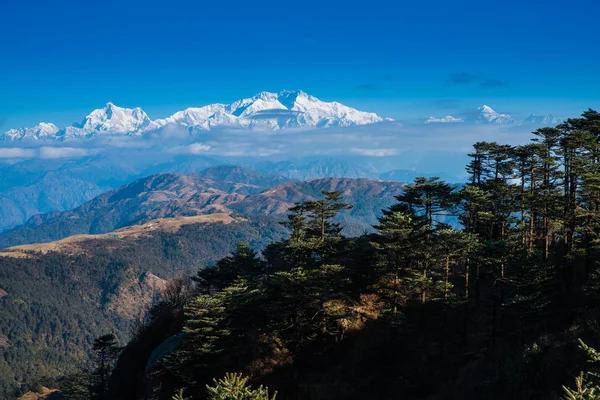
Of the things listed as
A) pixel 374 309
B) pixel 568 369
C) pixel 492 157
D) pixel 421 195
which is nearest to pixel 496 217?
pixel 421 195

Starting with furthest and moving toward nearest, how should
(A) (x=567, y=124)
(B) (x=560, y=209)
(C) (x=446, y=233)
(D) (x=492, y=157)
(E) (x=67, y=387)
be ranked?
(E) (x=67, y=387)
(D) (x=492, y=157)
(A) (x=567, y=124)
(B) (x=560, y=209)
(C) (x=446, y=233)

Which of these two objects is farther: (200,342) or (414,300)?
(414,300)

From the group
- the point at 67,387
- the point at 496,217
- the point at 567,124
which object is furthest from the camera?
the point at 67,387

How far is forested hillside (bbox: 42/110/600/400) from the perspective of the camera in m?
42.2

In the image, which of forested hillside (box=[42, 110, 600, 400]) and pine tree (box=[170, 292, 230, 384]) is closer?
forested hillside (box=[42, 110, 600, 400])

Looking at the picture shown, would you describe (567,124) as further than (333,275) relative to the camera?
Yes

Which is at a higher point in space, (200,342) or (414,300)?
(414,300)

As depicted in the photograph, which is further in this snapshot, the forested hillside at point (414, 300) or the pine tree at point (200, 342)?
the pine tree at point (200, 342)

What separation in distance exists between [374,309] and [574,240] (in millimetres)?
23399

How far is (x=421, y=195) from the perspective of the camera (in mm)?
56375

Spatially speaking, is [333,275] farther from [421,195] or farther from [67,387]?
[67,387]

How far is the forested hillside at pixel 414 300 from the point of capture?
138ft

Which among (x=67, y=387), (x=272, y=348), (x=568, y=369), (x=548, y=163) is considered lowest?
(x=67, y=387)

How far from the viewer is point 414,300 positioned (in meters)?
49.9
